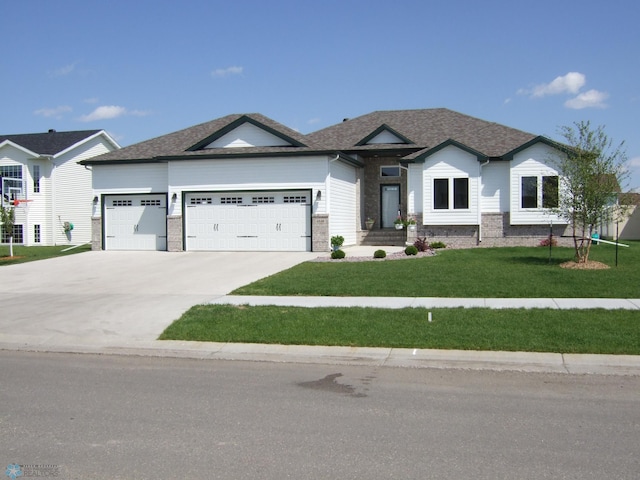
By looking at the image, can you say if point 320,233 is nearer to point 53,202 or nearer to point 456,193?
point 456,193

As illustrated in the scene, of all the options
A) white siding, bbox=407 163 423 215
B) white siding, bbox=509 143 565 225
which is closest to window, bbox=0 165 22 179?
white siding, bbox=407 163 423 215

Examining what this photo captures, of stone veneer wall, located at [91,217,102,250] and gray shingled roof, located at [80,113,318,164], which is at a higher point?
gray shingled roof, located at [80,113,318,164]

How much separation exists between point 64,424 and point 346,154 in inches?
897

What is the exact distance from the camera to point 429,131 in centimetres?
2977

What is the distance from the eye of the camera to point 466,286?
14172 mm

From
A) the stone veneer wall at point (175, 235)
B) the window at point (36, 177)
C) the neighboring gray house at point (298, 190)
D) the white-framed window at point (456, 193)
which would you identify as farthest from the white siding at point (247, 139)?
the window at point (36, 177)

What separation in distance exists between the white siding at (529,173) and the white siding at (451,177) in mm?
1438

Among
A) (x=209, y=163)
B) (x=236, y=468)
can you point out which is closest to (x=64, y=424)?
(x=236, y=468)

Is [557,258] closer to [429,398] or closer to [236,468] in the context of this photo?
[429,398]

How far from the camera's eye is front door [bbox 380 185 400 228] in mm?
29062

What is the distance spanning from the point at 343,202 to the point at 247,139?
475 centimetres

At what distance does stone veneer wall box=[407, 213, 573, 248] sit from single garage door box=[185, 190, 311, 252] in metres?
4.92

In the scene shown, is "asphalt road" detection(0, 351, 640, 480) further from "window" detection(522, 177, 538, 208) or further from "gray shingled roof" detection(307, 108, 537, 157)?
"gray shingled roof" detection(307, 108, 537, 157)

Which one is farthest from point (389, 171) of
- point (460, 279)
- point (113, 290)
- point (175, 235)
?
point (113, 290)
